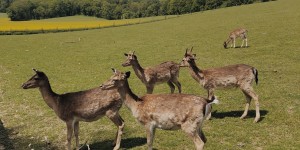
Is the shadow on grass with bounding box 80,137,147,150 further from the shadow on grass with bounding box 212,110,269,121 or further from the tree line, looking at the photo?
the tree line

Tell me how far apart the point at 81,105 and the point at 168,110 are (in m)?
2.84

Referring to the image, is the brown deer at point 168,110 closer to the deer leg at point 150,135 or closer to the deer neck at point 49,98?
the deer leg at point 150,135

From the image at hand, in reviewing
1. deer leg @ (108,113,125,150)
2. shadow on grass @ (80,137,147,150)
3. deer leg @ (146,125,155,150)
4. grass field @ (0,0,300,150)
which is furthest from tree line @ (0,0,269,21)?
deer leg @ (146,125,155,150)

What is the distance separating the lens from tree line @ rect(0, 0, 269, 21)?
9812 centimetres

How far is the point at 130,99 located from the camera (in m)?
9.64

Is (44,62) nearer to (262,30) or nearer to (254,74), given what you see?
(254,74)

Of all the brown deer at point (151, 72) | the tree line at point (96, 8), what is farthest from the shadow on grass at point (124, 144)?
the tree line at point (96, 8)

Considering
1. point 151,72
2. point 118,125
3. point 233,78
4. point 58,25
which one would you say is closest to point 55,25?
point 58,25

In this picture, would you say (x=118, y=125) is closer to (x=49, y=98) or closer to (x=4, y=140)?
(x=49, y=98)

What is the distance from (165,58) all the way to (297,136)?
1721 centimetres

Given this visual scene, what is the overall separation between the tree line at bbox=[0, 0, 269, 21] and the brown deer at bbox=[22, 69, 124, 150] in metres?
87.7

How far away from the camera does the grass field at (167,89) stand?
1094 centimetres

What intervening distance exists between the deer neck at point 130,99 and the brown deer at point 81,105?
1.49ft

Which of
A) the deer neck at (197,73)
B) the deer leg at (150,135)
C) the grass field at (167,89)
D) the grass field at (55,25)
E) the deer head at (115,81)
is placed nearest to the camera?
the deer leg at (150,135)
